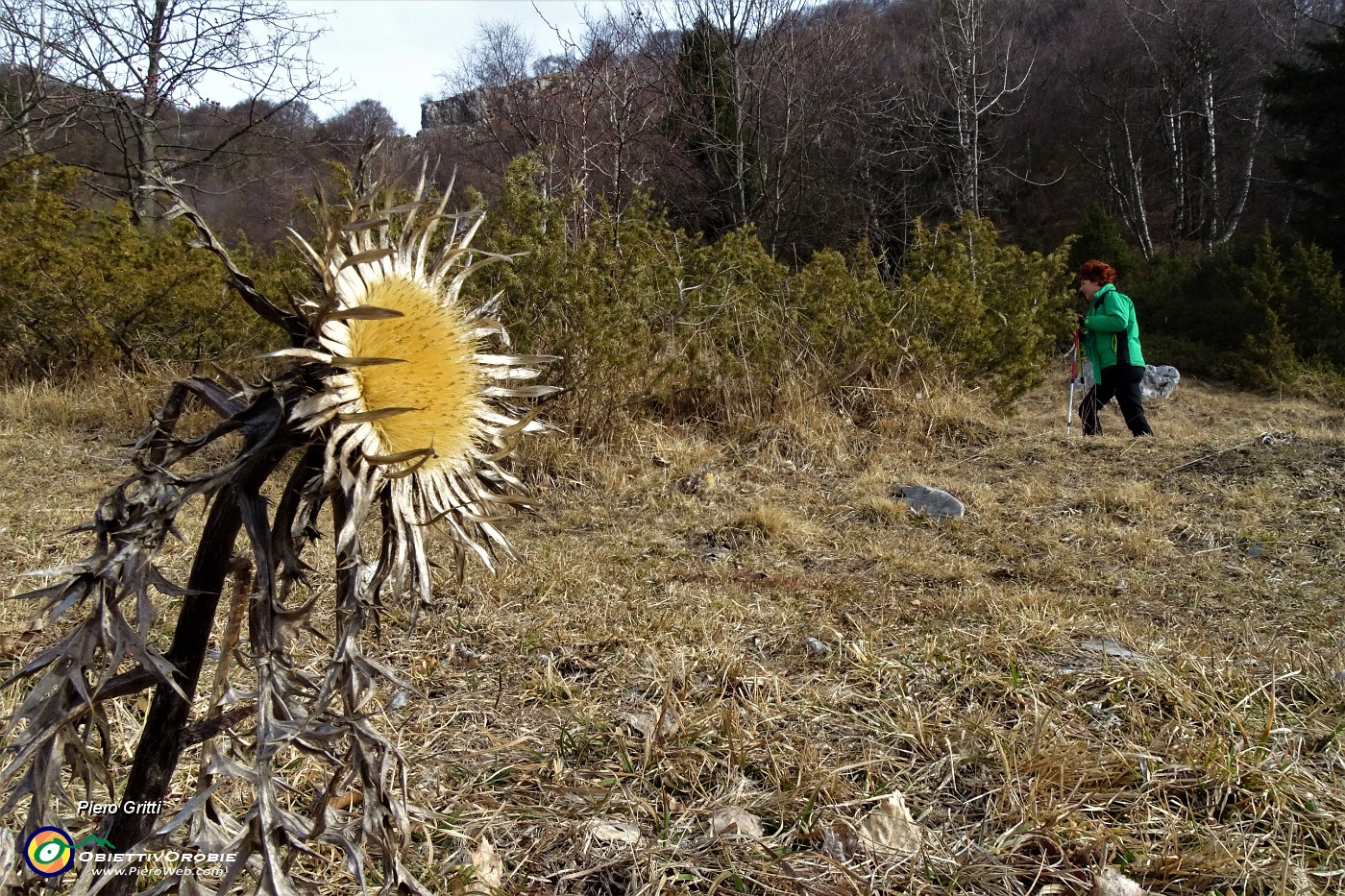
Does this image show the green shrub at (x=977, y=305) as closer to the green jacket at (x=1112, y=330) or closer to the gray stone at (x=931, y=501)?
the green jacket at (x=1112, y=330)

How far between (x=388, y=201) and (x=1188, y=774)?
6.82 feet

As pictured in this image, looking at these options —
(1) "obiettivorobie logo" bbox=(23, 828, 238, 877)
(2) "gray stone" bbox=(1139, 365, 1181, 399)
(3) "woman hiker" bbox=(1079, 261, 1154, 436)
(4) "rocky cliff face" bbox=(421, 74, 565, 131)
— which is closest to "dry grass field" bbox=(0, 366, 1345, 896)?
(1) "obiettivorobie logo" bbox=(23, 828, 238, 877)

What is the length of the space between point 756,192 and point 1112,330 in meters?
12.8

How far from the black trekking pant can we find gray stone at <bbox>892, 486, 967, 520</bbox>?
3185mm

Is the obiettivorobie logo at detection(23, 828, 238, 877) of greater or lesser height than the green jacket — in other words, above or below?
below

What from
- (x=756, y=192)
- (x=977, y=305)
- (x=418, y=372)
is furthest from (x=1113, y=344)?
(x=756, y=192)

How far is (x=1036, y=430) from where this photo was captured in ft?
24.3

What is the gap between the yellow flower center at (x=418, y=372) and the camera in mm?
1123

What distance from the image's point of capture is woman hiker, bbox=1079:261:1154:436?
24.0 ft

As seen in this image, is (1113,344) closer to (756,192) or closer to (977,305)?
(977,305)

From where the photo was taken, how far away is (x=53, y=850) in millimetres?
1081

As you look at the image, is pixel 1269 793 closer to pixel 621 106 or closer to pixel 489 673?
pixel 489 673

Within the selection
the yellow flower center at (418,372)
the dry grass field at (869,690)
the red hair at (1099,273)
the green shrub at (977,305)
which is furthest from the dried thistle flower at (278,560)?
the red hair at (1099,273)

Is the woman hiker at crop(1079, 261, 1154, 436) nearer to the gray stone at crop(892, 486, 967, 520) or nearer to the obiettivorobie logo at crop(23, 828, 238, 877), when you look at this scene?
the gray stone at crop(892, 486, 967, 520)
